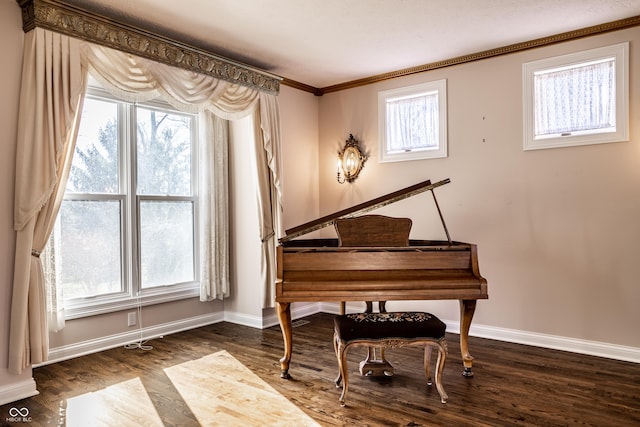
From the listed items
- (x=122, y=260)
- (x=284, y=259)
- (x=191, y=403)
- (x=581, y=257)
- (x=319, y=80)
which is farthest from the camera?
(x=319, y=80)

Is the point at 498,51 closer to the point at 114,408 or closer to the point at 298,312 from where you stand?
the point at 298,312

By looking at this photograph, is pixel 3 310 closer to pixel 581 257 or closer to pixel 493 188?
pixel 493 188

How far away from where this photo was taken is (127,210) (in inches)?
176

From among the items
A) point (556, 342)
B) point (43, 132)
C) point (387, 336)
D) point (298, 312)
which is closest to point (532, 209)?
point (556, 342)

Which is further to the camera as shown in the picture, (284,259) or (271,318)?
(271,318)

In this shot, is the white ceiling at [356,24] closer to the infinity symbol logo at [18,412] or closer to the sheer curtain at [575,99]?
the sheer curtain at [575,99]

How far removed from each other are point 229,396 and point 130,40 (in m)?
2.85

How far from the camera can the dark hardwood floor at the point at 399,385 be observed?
2.78 metres

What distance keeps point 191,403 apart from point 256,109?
295 centimetres

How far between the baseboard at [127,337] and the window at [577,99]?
379cm

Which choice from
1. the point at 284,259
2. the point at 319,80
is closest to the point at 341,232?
the point at 284,259

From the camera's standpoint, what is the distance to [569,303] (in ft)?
13.5

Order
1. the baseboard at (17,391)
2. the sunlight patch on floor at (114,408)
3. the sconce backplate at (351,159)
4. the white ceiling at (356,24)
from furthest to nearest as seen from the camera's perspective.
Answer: the sconce backplate at (351,159) < the white ceiling at (356,24) < the baseboard at (17,391) < the sunlight patch on floor at (114,408)

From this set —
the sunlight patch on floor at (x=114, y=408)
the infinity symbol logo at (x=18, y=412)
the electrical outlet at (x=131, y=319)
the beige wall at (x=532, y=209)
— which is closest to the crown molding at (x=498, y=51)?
the beige wall at (x=532, y=209)
